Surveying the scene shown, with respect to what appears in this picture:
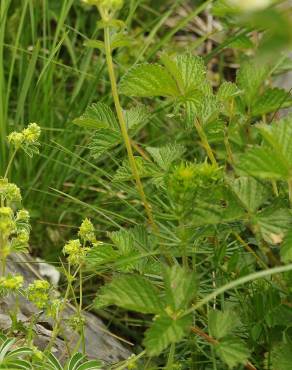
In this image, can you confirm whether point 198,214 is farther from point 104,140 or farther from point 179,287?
point 104,140

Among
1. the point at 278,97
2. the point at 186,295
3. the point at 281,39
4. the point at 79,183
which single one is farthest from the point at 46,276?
the point at 281,39

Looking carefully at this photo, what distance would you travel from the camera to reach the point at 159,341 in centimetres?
88

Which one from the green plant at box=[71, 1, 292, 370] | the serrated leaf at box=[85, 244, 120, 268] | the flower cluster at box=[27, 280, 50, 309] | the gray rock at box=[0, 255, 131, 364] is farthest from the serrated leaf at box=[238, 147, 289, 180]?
the gray rock at box=[0, 255, 131, 364]

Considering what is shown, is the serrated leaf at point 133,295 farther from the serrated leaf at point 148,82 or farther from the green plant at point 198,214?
the serrated leaf at point 148,82

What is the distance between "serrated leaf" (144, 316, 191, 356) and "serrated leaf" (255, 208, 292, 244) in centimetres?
18

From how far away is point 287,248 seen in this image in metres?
1.01

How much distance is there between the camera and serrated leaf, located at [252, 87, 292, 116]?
1.28m

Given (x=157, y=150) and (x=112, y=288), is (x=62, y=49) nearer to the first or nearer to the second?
(x=157, y=150)

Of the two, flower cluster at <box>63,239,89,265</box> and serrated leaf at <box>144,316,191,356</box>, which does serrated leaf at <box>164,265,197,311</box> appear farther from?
flower cluster at <box>63,239,89,265</box>

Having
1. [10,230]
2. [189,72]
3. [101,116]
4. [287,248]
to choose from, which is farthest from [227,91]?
[10,230]

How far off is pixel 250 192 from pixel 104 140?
0.29 meters

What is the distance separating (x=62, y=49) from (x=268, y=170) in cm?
179

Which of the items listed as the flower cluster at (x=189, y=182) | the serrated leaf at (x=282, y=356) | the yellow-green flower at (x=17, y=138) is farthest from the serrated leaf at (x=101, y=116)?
the serrated leaf at (x=282, y=356)

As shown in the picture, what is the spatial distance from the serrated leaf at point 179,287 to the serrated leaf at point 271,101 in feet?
1.56
